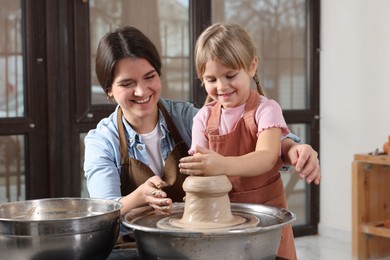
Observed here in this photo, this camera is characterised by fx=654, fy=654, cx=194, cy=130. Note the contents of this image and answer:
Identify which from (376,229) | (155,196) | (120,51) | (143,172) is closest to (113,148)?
(143,172)

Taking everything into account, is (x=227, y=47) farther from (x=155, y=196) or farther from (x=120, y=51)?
(x=155, y=196)

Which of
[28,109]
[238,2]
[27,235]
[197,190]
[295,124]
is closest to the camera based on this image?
[27,235]

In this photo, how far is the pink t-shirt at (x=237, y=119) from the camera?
1.59 meters

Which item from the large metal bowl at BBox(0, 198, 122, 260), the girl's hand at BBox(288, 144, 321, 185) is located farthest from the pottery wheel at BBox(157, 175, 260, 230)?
the girl's hand at BBox(288, 144, 321, 185)

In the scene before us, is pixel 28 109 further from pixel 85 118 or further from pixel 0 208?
pixel 0 208

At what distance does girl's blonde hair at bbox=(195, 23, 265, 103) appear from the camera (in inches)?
62.6

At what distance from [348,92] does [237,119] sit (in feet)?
8.63

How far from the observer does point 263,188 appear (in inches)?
64.6

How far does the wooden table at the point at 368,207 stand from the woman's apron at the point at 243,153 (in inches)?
75.8

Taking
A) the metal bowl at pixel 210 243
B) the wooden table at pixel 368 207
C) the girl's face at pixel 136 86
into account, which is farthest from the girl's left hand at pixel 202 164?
the wooden table at pixel 368 207

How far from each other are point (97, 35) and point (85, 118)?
1.51 ft

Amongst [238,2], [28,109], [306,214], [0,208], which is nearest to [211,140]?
[0,208]

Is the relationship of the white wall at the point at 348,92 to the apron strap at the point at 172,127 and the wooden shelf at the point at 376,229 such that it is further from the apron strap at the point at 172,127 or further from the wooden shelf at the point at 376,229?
the apron strap at the point at 172,127

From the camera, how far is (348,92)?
4145mm
